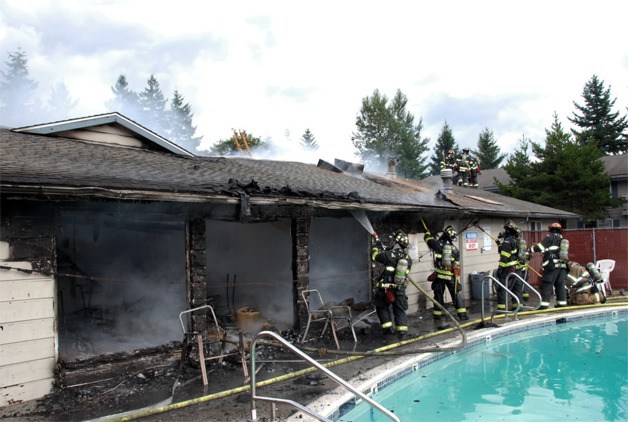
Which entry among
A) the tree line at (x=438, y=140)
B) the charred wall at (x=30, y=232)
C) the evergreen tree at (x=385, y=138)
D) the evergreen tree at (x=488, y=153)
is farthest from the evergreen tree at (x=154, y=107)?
the charred wall at (x=30, y=232)

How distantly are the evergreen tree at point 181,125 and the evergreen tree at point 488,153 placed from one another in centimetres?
3153

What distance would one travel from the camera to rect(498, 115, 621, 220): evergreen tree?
24.9 meters

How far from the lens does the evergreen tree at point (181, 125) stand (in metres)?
51.4

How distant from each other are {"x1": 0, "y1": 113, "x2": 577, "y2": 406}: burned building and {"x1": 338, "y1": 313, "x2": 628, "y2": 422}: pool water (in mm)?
2740

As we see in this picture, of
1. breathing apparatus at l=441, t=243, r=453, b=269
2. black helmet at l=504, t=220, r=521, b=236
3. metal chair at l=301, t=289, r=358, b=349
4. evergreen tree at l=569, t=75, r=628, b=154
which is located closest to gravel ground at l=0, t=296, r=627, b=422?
metal chair at l=301, t=289, r=358, b=349

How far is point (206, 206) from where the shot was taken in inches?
289

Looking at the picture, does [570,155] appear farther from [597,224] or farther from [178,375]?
[178,375]

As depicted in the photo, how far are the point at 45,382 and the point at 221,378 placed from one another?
82.2 inches

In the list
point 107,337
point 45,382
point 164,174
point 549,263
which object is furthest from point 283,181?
point 549,263

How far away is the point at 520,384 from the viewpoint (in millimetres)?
7082

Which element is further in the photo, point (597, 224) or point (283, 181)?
point (597, 224)

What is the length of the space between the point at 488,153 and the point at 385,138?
13618mm

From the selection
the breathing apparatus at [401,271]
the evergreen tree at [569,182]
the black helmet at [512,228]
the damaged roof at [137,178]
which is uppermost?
the evergreen tree at [569,182]

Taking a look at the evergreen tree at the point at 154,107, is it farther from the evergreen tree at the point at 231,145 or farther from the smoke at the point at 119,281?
the smoke at the point at 119,281
